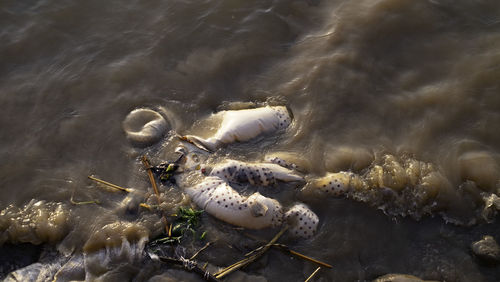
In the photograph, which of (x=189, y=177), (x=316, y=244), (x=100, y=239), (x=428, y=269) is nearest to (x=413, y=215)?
(x=428, y=269)

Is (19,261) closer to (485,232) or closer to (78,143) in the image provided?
(78,143)

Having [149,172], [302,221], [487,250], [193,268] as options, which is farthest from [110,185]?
[487,250]

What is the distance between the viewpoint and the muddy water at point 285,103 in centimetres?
434

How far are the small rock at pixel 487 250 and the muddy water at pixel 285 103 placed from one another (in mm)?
98

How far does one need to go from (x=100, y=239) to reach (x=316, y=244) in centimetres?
249

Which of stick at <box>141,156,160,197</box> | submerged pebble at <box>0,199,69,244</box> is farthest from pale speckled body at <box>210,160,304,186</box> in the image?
submerged pebble at <box>0,199,69,244</box>

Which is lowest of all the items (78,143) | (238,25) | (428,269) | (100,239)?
(428,269)

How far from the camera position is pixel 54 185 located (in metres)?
4.82

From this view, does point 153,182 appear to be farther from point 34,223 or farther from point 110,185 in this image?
point 34,223

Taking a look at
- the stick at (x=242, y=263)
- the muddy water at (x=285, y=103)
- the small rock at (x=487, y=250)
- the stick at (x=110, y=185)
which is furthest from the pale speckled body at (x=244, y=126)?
the small rock at (x=487, y=250)

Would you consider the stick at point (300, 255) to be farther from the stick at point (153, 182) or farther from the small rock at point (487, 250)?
the small rock at point (487, 250)

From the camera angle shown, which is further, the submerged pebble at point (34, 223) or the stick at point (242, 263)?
the submerged pebble at point (34, 223)

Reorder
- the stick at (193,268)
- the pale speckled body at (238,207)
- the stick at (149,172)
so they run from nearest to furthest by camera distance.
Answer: the stick at (193,268), the pale speckled body at (238,207), the stick at (149,172)

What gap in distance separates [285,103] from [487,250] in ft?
10.2
